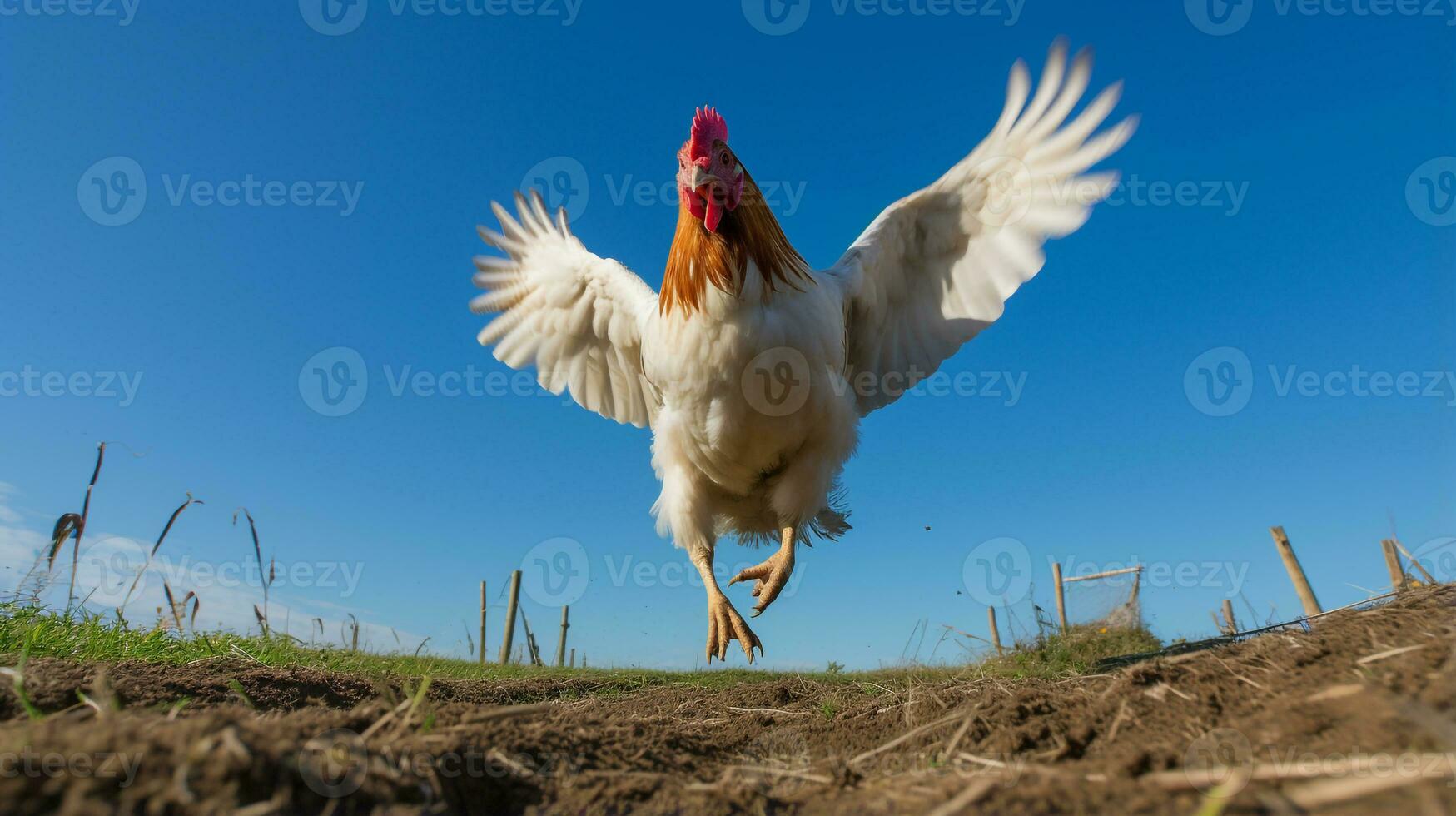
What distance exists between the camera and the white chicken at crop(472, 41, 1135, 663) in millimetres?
4266

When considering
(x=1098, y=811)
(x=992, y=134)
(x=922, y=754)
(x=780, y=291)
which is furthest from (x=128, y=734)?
(x=992, y=134)

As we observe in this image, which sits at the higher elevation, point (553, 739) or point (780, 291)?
point (780, 291)

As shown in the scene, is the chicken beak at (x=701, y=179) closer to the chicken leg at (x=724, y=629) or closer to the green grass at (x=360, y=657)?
the chicken leg at (x=724, y=629)

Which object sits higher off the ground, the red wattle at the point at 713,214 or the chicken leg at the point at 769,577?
the red wattle at the point at 713,214

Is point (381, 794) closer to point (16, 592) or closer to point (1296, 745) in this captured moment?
point (1296, 745)

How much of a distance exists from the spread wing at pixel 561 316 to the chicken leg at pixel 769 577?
6.67 ft

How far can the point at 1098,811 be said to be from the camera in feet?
4.00

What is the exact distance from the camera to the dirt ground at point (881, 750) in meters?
1.19

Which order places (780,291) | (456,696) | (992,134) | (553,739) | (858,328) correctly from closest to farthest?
(553,739) < (456,696) < (780,291) < (992,134) < (858,328)

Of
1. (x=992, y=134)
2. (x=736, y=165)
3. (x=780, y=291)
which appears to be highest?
(x=992, y=134)

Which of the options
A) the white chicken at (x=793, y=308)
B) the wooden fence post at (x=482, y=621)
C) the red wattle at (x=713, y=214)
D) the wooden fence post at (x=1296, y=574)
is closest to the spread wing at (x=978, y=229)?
the white chicken at (x=793, y=308)

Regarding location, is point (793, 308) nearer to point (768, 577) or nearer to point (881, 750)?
point (768, 577)

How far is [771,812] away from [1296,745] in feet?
3.43

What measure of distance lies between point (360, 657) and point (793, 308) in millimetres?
5239
